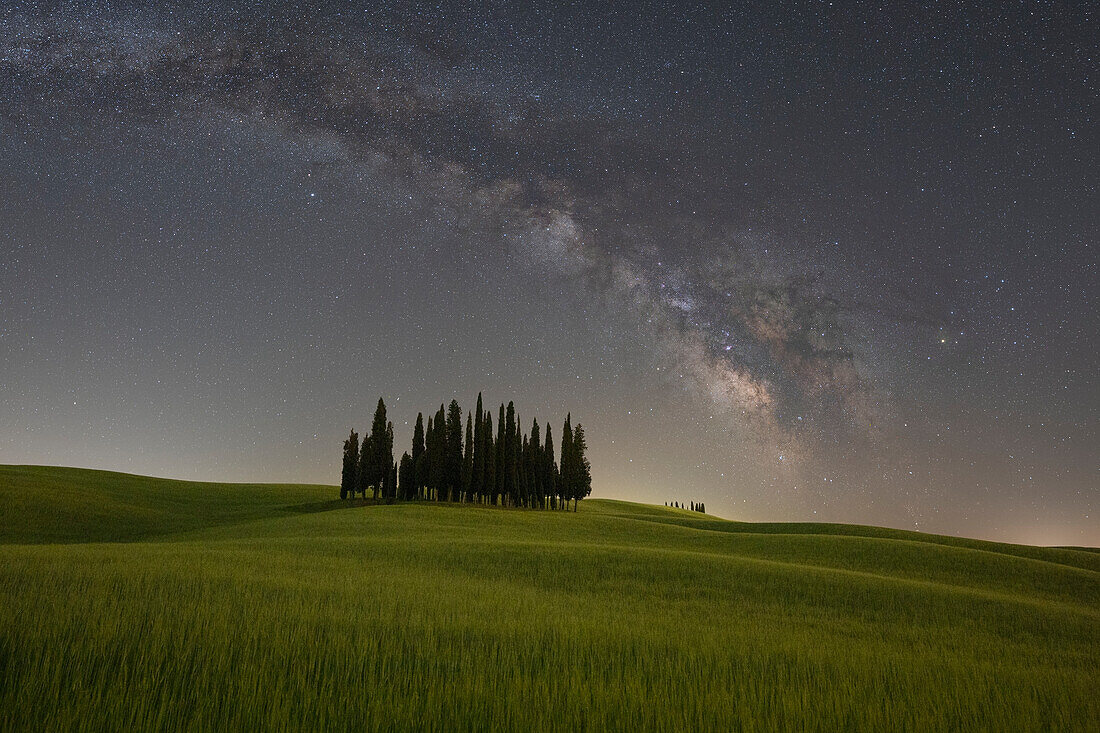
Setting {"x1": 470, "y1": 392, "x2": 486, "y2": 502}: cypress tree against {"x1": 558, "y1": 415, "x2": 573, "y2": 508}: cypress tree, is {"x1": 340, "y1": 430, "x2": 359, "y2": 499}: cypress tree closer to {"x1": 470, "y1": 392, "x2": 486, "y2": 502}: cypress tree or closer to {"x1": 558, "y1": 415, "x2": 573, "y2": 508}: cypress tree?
{"x1": 470, "y1": 392, "x2": 486, "y2": 502}: cypress tree

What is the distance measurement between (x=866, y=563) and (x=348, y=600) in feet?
85.2

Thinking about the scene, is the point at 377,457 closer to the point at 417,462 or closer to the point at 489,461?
the point at 417,462

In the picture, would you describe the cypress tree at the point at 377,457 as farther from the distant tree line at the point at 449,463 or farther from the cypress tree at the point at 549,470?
the cypress tree at the point at 549,470

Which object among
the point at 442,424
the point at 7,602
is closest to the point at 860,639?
the point at 7,602

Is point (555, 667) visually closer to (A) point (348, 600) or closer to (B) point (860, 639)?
(A) point (348, 600)

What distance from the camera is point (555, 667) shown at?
7.79 m

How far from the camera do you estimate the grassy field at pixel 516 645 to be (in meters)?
5.96

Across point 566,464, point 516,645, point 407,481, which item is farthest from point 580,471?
point 516,645

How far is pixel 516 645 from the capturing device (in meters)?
8.97

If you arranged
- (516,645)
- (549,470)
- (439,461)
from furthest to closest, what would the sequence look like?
(549,470) < (439,461) < (516,645)

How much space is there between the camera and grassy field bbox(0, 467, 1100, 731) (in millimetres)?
5957

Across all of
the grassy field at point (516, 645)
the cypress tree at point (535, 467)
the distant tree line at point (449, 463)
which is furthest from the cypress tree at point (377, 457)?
the grassy field at point (516, 645)

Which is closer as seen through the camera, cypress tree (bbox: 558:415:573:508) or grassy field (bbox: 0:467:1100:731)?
grassy field (bbox: 0:467:1100:731)

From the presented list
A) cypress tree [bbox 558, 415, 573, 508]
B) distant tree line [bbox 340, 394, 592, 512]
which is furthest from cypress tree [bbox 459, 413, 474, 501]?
cypress tree [bbox 558, 415, 573, 508]
